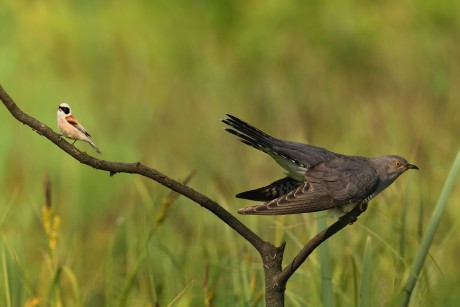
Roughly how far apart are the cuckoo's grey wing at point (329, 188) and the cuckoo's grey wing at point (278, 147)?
0.04m

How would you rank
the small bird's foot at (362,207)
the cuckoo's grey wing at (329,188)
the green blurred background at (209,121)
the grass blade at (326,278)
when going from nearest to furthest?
1. the cuckoo's grey wing at (329,188)
2. the small bird's foot at (362,207)
3. the grass blade at (326,278)
4. the green blurred background at (209,121)

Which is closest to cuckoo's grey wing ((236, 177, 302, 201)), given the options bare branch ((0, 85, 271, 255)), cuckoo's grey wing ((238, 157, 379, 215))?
cuckoo's grey wing ((238, 157, 379, 215))

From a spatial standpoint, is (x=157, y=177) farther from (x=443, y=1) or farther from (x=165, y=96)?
(x=443, y=1)

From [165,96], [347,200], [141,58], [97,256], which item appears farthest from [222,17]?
[347,200]

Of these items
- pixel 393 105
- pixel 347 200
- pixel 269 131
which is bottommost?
pixel 347 200

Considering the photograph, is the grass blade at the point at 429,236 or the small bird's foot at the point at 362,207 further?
the grass blade at the point at 429,236

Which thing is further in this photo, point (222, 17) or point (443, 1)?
point (222, 17)

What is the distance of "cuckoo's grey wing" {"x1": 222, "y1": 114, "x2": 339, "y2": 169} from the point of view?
279 cm

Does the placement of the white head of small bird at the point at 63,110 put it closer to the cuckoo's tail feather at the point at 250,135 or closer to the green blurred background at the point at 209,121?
the cuckoo's tail feather at the point at 250,135

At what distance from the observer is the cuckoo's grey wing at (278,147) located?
2789 mm

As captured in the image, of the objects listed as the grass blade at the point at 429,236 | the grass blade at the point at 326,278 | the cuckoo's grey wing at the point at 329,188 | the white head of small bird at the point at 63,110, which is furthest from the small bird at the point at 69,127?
the grass blade at the point at 429,236

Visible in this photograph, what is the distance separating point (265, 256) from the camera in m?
2.60

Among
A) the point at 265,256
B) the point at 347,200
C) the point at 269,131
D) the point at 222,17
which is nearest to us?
the point at 265,256

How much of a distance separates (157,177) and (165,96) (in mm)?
8940
